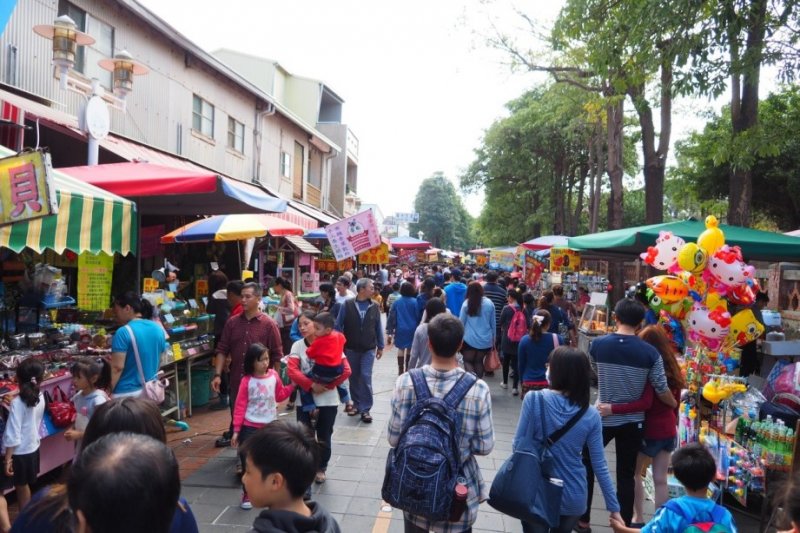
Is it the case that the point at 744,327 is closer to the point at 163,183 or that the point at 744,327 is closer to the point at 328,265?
the point at 163,183

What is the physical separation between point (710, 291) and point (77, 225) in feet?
17.8

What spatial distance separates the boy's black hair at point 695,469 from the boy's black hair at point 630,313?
1.37m

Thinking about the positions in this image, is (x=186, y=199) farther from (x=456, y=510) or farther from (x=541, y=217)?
(x=541, y=217)

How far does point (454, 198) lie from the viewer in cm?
6794

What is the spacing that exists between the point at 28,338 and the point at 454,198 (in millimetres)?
63942

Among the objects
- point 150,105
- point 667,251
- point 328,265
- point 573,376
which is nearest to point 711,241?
point 667,251

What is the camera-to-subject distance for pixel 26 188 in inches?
131

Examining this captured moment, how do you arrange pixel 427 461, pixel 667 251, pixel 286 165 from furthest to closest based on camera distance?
pixel 286 165 → pixel 667 251 → pixel 427 461

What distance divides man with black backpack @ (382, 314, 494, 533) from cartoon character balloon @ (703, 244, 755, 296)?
320cm

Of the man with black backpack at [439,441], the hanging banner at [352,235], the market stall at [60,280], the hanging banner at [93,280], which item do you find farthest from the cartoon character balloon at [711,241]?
A: the hanging banner at [93,280]

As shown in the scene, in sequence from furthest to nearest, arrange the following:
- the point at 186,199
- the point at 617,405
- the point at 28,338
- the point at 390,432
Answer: the point at 186,199 → the point at 28,338 → the point at 617,405 → the point at 390,432

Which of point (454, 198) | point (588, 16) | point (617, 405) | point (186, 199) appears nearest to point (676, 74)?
point (588, 16)

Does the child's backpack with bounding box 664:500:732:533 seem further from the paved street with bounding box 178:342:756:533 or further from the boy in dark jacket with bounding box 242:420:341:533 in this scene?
the paved street with bounding box 178:342:756:533

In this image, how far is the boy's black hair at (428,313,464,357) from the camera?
115 inches
